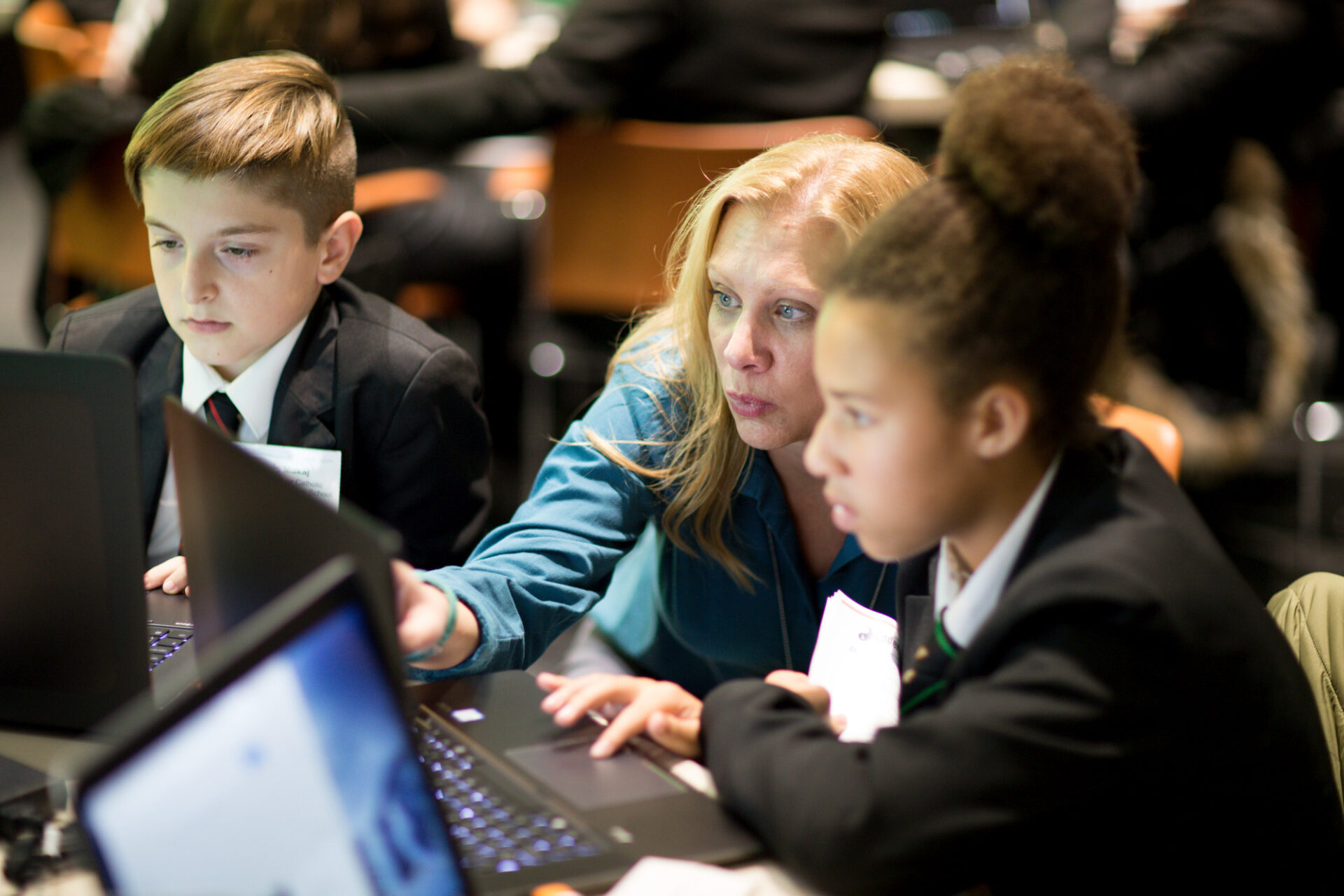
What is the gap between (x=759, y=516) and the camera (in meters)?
1.42

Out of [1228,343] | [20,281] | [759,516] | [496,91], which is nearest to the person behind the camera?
[759,516]

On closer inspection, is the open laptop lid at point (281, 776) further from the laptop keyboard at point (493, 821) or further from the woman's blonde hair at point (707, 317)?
the woman's blonde hair at point (707, 317)

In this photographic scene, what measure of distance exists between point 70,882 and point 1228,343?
2921 millimetres

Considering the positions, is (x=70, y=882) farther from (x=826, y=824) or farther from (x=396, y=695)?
(x=826, y=824)

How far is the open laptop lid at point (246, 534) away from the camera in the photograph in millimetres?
701

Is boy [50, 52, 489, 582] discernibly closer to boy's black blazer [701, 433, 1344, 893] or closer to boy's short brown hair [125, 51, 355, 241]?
boy's short brown hair [125, 51, 355, 241]

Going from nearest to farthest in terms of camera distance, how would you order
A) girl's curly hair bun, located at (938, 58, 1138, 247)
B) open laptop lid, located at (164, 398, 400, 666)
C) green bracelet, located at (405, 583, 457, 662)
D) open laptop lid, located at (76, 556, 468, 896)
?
open laptop lid, located at (76, 556, 468, 896) → open laptop lid, located at (164, 398, 400, 666) → girl's curly hair bun, located at (938, 58, 1138, 247) → green bracelet, located at (405, 583, 457, 662)

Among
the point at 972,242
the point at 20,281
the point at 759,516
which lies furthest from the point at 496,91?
the point at 20,281

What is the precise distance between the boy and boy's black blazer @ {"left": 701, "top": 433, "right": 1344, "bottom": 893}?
0.73 metres

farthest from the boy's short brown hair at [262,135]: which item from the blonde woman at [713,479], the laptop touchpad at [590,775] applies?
the laptop touchpad at [590,775]

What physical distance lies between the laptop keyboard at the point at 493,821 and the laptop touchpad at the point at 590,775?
3cm

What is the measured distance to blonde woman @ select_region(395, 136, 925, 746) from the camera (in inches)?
49.2

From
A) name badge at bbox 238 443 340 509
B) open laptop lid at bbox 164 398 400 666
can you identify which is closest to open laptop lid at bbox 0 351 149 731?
open laptop lid at bbox 164 398 400 666

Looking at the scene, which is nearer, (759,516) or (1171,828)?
(1171,828)
